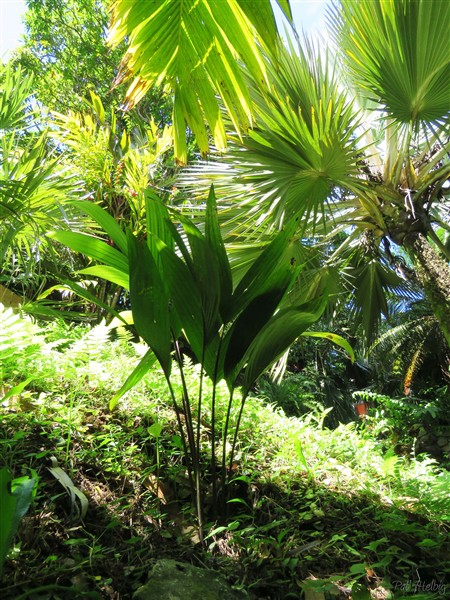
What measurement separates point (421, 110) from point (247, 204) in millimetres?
1388

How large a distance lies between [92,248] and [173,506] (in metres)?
1.01

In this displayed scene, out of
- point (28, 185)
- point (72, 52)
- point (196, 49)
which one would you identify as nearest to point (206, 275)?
point (196, 49)

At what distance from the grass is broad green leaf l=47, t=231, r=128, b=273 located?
0.65 metres

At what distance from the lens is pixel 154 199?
1.70 m

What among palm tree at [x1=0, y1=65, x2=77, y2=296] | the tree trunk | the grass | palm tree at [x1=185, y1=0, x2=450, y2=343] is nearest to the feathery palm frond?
palm tree at [x1=185, y1=0, x2=450, y2=343]

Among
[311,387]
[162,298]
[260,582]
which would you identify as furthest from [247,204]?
A: [311,387]

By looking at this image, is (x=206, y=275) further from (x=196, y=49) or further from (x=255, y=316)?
(x=196, y=49)

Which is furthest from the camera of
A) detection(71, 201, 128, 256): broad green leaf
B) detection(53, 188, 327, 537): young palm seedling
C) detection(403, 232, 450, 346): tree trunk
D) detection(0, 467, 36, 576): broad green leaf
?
detection(403, 232, 450, 346): tree trunk

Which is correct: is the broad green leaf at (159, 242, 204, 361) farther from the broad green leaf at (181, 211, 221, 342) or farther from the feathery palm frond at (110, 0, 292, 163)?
the feathery palm frond at (110, 0, 292, 163)

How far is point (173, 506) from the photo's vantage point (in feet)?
6.04

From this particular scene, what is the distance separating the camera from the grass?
1.44 meters

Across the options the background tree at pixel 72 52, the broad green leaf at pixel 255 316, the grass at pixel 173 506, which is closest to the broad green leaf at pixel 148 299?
the broad green leaf at pixel 255 316

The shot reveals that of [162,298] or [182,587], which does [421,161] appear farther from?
[182,587]

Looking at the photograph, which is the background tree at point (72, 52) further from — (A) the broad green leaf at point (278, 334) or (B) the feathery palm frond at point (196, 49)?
(A) the broad green leaf at point (278, 334)
